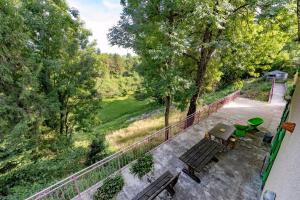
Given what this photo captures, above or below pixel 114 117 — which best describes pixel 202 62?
above

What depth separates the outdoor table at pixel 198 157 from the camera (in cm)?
574

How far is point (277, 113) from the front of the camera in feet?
37.1

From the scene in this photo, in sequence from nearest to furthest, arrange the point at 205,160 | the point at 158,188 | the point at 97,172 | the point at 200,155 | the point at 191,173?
1. the point at 158,188
2. the point at 205,160
3. the point at 191,173
4. the point at 200,155
5. the point at 97,172

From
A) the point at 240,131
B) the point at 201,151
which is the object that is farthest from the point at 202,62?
the point at 201,151

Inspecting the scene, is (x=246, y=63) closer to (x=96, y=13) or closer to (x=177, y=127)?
(x=177, y=127)

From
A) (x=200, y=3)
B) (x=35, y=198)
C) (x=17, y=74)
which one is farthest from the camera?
(x=17, y=74)

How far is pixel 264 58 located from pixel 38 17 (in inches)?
454

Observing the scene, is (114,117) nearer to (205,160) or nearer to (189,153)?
(189,153)

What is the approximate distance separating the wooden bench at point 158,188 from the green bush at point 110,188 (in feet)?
3.31

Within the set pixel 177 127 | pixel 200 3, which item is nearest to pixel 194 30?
pixel 200 3

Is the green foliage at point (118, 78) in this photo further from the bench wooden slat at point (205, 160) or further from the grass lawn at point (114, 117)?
the bench wooden slat at point (205, 160)

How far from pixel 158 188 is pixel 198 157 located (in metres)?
1.79

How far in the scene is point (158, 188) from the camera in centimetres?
507

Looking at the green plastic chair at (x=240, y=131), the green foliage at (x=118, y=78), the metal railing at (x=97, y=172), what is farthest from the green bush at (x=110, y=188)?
the green foliage at (x=118, y=78)
